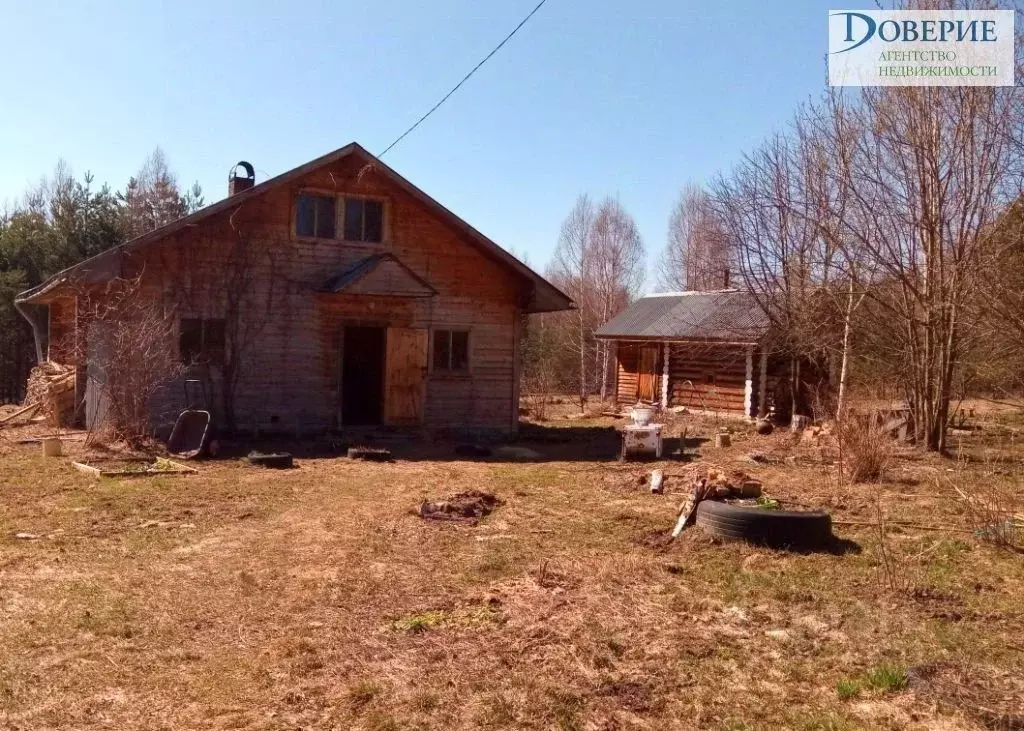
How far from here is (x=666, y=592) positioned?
20.6ft

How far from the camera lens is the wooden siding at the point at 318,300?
15516 millimetres

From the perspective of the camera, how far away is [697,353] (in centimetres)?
2580

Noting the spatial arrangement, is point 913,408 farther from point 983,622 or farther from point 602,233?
point 602,233

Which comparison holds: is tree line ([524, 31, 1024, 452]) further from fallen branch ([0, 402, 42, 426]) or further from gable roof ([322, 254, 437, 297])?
fallen branch ([0, 402, 42, 426])

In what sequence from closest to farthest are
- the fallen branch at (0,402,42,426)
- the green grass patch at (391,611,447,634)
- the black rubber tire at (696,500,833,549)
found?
the green grass patch at (391,611,447,634) < the black rubber tire at (696,500,833,549) < the fallen branch at (0,402,42,426)

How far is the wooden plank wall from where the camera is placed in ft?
51.0

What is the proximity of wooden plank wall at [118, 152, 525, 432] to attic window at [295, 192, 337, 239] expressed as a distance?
7.2 inches

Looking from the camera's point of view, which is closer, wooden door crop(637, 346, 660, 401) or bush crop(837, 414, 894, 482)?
bush crop(837, 414, 894, 482)

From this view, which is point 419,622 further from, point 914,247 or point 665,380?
point 665,380

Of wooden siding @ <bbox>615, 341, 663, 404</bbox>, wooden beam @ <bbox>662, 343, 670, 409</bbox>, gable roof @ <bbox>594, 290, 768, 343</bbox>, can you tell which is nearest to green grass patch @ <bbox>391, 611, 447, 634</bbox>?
gable roof @ <bbox>594, 290, 768, 343</bbox>

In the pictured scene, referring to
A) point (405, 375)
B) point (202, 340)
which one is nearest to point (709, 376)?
point (405, 375)

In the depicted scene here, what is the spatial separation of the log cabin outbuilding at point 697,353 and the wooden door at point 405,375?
993 cm

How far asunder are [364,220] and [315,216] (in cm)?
102

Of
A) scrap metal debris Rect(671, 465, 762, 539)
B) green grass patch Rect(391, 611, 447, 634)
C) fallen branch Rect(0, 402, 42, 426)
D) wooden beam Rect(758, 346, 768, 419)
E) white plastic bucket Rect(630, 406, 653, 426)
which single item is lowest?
green grass patch Rect(391, 611, 447, 634)
